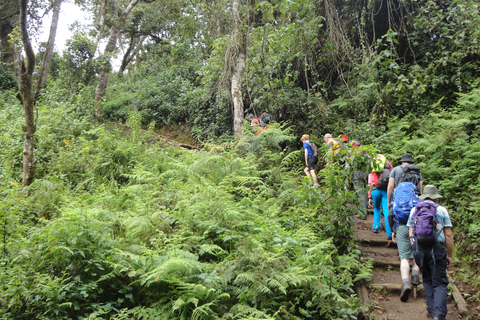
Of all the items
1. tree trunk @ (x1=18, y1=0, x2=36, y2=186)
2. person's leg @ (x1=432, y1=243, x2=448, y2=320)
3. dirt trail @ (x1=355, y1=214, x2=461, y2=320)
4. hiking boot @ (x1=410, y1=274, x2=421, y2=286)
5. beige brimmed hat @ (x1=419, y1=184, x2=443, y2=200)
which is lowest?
dirt trail @ (x1=355, y1=214, x2=461, y2=320)

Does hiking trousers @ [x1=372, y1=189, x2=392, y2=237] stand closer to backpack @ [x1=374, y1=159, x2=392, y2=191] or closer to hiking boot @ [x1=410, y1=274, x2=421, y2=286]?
→ backpack @ [x1=374, y1=159, x2=392, y2=191]

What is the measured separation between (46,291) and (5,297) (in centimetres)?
60

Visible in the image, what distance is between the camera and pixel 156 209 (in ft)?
21.6

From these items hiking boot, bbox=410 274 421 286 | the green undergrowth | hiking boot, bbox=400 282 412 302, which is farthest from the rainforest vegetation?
hiking boot, bbox=410 274 421 286

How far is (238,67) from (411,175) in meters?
6.85

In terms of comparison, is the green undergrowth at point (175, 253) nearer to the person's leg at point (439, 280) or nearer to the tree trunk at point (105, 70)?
the person's leg at point (439, 280)

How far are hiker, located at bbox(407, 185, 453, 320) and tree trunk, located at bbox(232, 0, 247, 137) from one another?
681cm

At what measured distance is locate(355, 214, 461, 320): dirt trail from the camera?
5.57 meters

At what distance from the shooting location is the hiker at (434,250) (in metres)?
4.98

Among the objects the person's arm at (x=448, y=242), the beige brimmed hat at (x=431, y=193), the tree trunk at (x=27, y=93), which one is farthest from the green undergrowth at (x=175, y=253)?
the beige brimmed hat at (x=431, y=193)

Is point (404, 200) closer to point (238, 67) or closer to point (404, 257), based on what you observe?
point (404, 257)

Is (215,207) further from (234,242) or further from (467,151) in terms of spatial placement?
(467,151)

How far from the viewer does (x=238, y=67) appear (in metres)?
11.2

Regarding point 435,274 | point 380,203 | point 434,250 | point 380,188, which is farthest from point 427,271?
point 380,203
